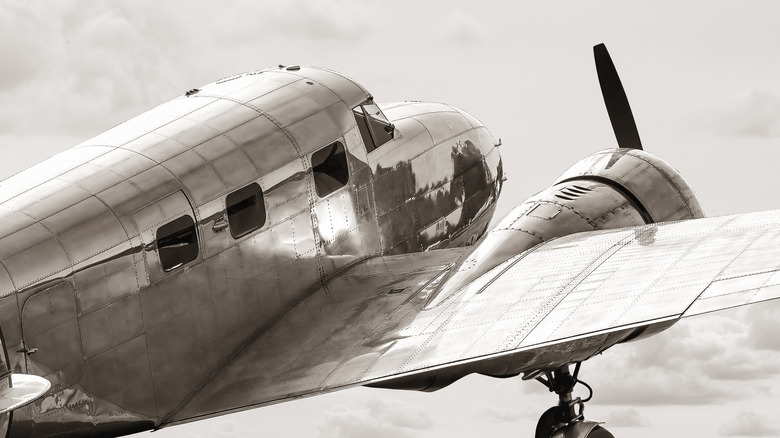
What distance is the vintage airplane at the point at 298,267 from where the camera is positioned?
41.3 feet

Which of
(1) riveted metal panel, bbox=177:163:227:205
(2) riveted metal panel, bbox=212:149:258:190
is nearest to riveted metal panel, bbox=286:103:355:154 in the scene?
(2) riveted metal panel, bbox=212:149:258:190

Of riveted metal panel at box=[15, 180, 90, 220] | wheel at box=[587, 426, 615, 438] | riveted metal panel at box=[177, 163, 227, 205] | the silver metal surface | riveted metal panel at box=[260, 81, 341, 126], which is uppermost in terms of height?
riveted metal panel at box=[260, 81, 341, 126]

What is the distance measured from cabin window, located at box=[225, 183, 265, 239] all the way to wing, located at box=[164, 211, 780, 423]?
1121 mm

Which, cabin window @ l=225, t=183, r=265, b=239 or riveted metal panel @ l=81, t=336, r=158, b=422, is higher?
cabin window @ l=225, t=183, r=265, b=239

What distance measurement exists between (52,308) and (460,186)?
22.3 feet

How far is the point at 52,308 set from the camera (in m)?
12.8

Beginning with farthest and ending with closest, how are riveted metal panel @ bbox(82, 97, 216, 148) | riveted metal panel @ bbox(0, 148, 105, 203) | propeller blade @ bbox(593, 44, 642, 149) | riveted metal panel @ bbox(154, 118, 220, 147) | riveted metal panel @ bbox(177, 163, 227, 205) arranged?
propeller blade @ bbox(593, 44, 642, 149), riveted metal panel @ bbox(82, 97, 216, 148), riveted metal panel @ bbox(154, 118, 220, 147), riveted metal panel @ bbox(177, 163, 227, 205), riveted metal panel @ bbox(0, 148, 105, 203)

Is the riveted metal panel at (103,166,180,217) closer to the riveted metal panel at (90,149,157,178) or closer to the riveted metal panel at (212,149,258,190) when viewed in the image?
the riveted metal panel at (90,149,157,178)

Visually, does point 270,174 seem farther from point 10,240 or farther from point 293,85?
point 10,240

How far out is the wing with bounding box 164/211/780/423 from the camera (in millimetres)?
11938

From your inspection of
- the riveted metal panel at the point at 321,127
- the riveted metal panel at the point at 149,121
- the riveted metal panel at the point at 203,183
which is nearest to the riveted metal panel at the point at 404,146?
the riveted metal panel at the point at 321,127

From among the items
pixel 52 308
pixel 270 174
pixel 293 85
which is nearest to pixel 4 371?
pixel 52 308

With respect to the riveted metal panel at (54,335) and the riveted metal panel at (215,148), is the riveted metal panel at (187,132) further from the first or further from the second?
the riveted metal panel at (54,335)

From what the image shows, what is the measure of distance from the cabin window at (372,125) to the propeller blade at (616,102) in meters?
3.28
